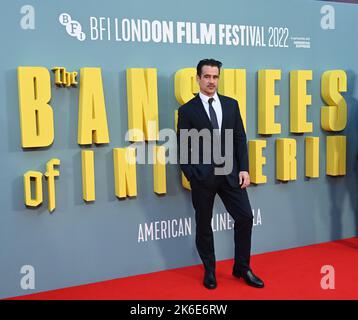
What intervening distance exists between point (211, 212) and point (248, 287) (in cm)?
58

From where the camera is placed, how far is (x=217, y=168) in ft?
10.00

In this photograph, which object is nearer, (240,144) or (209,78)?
(209,78)

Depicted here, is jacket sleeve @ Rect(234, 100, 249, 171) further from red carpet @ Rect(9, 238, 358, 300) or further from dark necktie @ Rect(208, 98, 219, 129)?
red carpet @ Rect(9, 238, 358, 300)

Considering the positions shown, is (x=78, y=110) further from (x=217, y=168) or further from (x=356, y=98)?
(x=356, y=98)

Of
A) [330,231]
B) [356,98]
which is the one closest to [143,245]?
[330,231]

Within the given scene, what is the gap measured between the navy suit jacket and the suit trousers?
0.05 metres

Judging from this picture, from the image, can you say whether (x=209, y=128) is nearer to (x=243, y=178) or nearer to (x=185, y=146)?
(x=185, y=146)

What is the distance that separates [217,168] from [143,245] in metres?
0.88

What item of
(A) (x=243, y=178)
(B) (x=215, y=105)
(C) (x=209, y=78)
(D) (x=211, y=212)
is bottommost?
(D) (x=211, y=212)

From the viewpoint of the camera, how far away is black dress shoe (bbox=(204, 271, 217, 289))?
10.3 ft

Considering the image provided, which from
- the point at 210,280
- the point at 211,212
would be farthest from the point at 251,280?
the point at 211,212

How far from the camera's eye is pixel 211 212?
10.3 feet

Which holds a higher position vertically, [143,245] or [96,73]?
[96,73]

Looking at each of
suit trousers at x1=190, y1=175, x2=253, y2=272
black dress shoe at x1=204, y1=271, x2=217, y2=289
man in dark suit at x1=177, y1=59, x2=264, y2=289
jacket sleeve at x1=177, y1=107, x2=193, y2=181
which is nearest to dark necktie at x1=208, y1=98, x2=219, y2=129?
man in dark suit at x1=177, y1=59, x2=264, y2=289
